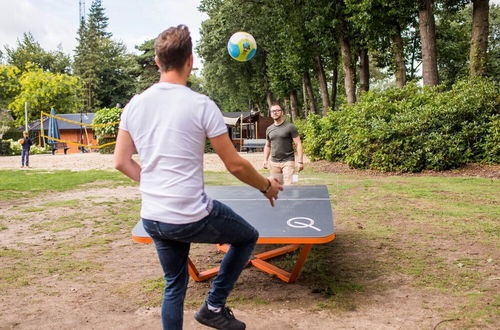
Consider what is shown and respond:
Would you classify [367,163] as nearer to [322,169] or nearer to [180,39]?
[322,169]

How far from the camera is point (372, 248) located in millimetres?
5816

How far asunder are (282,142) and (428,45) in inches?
442

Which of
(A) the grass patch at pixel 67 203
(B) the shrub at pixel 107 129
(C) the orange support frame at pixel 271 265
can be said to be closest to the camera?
(C) the orange support frame at pixel 271 265

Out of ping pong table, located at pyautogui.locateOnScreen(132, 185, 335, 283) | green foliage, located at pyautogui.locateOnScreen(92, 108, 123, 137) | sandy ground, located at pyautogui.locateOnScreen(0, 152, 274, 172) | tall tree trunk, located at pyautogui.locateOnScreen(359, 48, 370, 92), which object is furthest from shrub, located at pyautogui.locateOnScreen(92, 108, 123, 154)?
ping pong table, located at pyautogui.locateOnScreen(132, 185, 335, 283)

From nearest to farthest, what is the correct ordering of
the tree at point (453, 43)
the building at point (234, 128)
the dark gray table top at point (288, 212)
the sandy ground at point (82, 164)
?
the dark gray table top at point (288, 212)
the sandy ground at point (82, 164)
the tree at point (453, 43)
the building at point (234, 128)

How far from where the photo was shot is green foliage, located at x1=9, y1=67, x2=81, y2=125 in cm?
4956

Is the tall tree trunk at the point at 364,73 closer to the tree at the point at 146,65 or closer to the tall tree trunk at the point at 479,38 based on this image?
the tall tree trunk at the point at 479,38

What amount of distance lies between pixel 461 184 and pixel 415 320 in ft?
28.6

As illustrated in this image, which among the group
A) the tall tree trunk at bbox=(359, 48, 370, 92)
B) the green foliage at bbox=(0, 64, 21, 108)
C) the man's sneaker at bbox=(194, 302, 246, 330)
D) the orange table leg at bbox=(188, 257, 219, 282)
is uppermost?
the green foliage at bbox=(0, 64, 21, 108)

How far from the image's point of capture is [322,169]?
16.3 metres

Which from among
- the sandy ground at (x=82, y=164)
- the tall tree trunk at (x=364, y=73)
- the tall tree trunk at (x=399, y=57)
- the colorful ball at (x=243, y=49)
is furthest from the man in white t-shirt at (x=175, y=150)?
the tall tree trunk at (x=364, y=73)

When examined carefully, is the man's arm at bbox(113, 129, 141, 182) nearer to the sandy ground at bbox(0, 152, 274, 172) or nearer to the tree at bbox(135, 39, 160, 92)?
the sandy ground at bbox(0, 152, 274, 172)

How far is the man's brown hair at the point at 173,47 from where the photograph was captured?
246 centimetres

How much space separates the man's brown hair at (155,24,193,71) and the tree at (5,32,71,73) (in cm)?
7071
